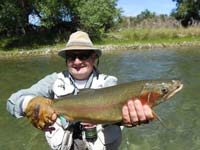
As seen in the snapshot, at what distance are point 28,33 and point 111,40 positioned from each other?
685 centimetres

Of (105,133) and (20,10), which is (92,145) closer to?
(105,133)

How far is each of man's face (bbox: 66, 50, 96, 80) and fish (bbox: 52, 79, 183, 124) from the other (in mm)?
425

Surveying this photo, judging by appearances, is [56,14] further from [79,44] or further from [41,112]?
[41,112]

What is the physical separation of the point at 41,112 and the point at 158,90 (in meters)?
0.96

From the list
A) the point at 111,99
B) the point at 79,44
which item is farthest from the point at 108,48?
the point at 111,99

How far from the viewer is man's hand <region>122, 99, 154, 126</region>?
11.6ft

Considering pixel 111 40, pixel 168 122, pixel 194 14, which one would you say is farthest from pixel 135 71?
pixel 194 14

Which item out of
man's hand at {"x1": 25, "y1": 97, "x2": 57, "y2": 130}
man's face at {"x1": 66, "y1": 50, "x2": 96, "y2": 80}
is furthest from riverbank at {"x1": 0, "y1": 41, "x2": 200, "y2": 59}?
man's hand at {"x1": 25, "y1": 97, "x2": 57, "y2": 130}

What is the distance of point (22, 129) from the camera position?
9648 millimetres

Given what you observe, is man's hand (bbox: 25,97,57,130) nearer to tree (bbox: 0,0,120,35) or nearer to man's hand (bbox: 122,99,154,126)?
man's hand (bbox: 122,99,154,126)

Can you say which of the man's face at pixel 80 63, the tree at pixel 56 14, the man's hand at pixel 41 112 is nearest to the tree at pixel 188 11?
the tree at pixel 56 14

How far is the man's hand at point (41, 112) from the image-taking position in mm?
3881

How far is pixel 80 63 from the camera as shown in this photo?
4250 millimetres

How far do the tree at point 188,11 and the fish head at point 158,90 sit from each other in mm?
48604
